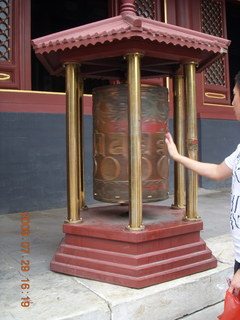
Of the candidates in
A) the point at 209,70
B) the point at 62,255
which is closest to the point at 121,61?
the point at 62,255

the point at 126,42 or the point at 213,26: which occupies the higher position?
the point at 213,26

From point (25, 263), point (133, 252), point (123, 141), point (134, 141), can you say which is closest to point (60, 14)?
point (123, 141)

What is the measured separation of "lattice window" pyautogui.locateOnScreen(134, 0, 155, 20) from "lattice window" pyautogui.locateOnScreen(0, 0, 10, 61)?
7.75ft

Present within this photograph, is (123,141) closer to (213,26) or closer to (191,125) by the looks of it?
(191,125)

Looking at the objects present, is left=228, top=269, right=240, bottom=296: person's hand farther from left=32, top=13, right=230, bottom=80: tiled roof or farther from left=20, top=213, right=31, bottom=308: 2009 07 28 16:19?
left=32, top=13, right=230, bottom=80: tiled roof

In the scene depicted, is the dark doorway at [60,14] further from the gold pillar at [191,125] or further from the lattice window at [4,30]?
the gold pillar at [191,125]

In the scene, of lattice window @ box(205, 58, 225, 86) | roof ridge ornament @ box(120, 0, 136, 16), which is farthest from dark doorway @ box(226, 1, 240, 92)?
roof ridge ornament @ box(120, 0, 136, 16)

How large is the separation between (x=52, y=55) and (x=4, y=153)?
255 centimetres

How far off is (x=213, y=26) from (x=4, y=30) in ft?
15.0

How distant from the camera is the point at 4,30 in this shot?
531 cm

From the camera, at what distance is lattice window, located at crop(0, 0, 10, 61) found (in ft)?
17.4

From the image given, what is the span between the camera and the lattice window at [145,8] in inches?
252

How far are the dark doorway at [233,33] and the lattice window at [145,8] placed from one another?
2925 millimetres

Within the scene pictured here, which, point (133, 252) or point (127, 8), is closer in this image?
point (133, 252)
